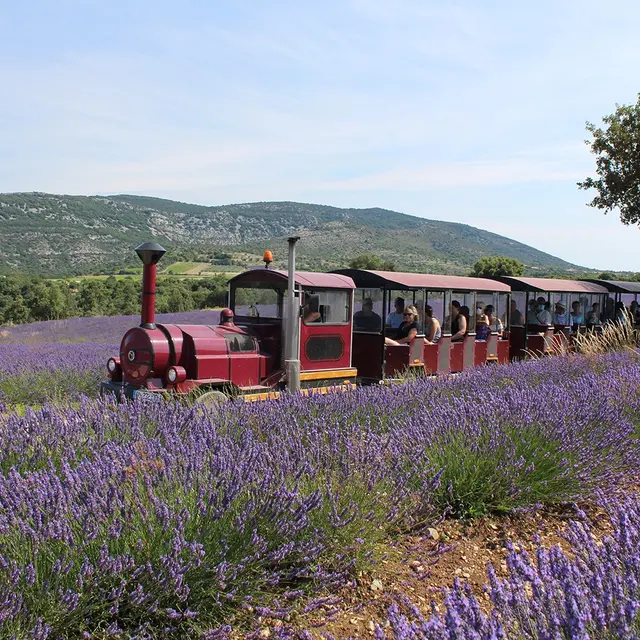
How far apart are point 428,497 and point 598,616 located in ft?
6.58

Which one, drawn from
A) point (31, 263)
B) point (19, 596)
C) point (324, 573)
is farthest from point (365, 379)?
point (31, 263)

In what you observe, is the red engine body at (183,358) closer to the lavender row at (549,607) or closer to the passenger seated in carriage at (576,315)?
the lavender row at (549,607)

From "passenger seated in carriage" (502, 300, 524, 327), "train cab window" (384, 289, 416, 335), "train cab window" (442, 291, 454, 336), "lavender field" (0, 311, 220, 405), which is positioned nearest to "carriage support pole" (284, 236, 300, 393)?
"lavender field" (0, 311, 220, 405)

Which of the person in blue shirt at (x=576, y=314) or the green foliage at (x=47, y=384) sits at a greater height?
the person in blue shirt at (x=576, y=314)

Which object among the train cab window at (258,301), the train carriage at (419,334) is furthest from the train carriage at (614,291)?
the train cab window at (258,301)

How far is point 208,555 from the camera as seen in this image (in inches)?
110

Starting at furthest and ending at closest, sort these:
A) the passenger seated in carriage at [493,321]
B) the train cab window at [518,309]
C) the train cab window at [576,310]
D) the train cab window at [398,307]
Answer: the train cab window at [576,310], the train cab window at [518,309], the passenger seated in carriage at [493,321], the train cab window at [398,307]

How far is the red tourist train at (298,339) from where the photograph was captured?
8047mm

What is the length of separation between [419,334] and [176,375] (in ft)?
15.2

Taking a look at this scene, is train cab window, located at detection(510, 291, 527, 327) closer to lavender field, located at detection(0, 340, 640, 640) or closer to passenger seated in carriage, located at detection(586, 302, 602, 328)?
passenger seated in carriage, located at detection(586, 302, 602, 328)

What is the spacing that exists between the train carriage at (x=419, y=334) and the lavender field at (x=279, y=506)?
511 centimetres

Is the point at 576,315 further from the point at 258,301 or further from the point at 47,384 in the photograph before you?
the point at 47,384

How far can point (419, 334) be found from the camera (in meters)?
11.0

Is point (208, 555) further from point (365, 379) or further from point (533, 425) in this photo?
point (365, 379)
